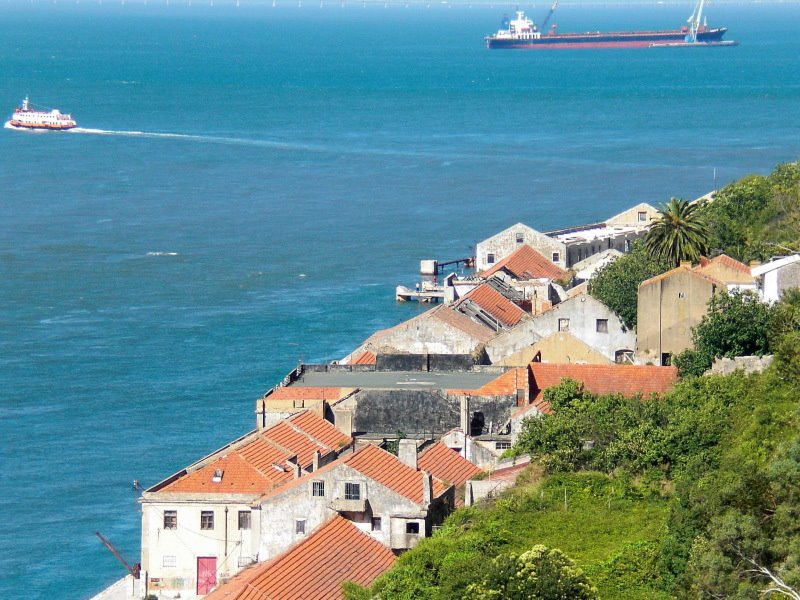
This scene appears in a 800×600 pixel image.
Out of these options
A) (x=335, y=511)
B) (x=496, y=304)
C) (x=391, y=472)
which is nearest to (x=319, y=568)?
(x=335, y=511)

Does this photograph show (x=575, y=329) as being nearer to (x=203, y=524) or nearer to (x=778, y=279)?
(x=778, y=279)

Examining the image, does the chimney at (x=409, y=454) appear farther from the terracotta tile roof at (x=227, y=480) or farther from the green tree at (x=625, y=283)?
the green tree at (x=625, y=283)

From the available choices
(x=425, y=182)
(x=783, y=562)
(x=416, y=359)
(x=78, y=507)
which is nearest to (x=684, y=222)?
(x=416, y=359)

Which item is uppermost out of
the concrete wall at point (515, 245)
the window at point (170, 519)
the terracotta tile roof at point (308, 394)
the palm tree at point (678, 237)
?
the concrete wall at point (515, 245)

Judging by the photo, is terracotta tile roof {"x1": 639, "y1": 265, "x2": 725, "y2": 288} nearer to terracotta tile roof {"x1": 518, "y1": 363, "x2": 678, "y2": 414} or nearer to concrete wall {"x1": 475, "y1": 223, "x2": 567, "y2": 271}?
terracotta tile roof {"x1": 518, "y1": 363, "x2": 678, "y2": 414}

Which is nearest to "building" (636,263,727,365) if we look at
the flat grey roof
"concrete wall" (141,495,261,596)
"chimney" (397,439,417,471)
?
the flat grey roof

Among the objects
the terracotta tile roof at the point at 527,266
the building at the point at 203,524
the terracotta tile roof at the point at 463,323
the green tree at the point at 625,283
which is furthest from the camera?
the terracotta tile roof at the point at 527,266

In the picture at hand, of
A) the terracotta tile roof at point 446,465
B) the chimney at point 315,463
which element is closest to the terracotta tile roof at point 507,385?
the terracotta tile roof at point 446,465
